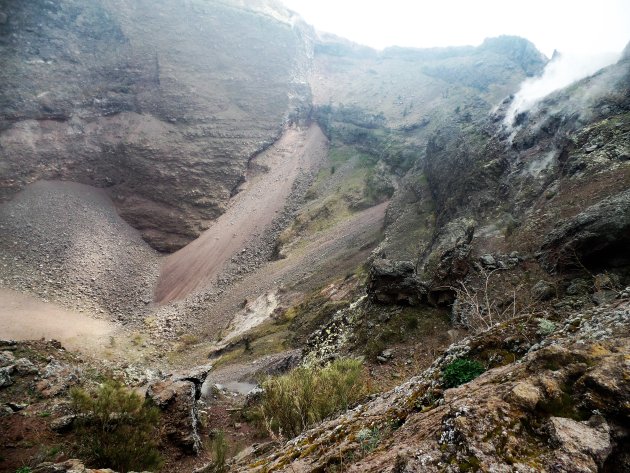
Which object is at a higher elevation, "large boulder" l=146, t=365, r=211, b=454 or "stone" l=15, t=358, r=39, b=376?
"large boulder" l=146, t=365, r=211, b=454

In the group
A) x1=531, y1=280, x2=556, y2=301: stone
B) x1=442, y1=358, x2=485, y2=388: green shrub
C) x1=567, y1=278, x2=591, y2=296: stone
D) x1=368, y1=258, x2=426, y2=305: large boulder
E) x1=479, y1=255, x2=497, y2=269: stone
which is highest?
x1=442, y1=358, x2=485, y2=388: green shrub

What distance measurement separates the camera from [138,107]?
63.0 meters

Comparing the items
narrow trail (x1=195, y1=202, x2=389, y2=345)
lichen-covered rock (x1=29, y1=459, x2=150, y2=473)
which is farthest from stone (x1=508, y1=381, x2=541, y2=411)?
narrow trail (x1=195, y1=202, x2=389, y2=345)

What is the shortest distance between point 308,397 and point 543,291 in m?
8.51

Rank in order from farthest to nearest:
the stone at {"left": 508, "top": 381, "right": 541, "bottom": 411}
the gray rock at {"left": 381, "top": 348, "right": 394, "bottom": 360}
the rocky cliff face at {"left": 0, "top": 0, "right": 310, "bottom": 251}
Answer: the rocky cliff face at {"left": 0, "top": 0, "right": 310, "bottom": 251}
the gray rock at {"left": 381, "top": 348, "right": 394, "bottom": 360}
the stone at {"left": 508, "top": 381, "right": 541, "bottom": 411}

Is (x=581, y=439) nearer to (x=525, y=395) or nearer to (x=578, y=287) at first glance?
(x=525, y=395)

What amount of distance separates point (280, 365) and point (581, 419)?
1872 centimetres

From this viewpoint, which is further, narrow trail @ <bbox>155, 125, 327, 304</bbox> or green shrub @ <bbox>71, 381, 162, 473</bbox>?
narrow trail @ <bbox>155, 125, 327, 304</bbox>

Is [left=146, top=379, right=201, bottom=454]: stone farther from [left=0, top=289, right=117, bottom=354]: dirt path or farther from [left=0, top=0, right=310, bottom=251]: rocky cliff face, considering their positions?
[left=0, top=0, right=310, bottom=251]: rocky cliff face

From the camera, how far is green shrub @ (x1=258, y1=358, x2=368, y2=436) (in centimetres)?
946

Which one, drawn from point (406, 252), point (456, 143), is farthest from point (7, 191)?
point (456, 143)

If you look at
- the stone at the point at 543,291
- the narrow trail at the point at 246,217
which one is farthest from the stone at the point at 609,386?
the narrow trail at the point at 246,217

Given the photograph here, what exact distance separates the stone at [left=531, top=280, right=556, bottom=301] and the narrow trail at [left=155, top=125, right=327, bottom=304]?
39756mm

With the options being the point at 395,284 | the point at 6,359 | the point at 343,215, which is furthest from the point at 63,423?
the point at 343,215
